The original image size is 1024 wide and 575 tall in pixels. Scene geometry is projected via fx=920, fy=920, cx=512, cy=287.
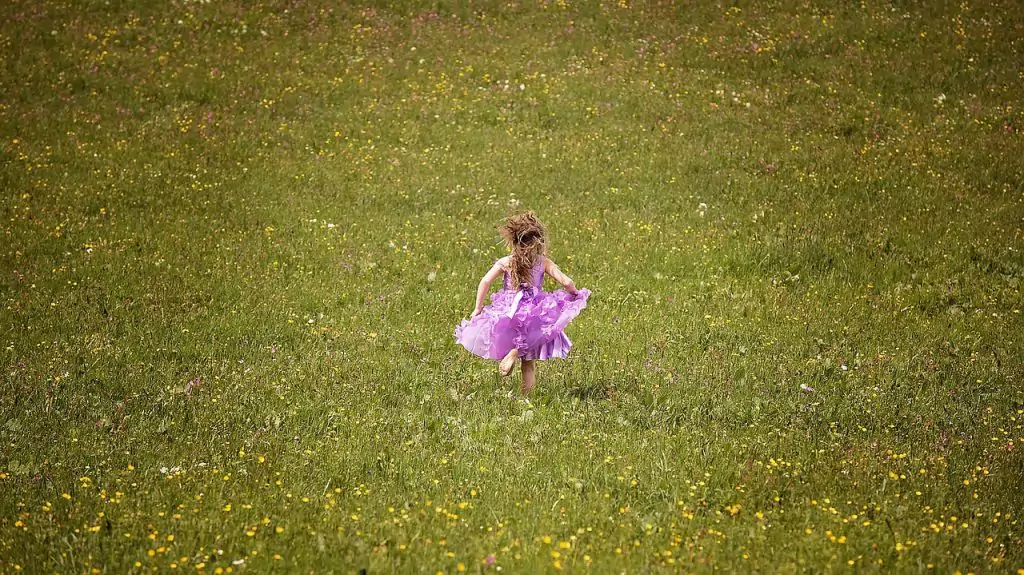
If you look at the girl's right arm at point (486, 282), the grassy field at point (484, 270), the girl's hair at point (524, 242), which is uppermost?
the girl's hair at point (524, 242)

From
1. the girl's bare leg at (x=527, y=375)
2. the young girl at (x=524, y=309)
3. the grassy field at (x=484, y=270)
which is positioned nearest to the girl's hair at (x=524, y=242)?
the young girl at (x=524, y=309)

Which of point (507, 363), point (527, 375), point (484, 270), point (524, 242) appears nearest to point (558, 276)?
point (524, 242)

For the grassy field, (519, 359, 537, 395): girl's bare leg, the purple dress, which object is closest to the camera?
the grassy field

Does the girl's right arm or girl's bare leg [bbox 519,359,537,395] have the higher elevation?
the girl's right arm

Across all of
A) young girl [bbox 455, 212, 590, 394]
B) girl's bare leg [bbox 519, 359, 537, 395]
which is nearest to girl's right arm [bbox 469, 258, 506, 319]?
young girl [bbox 455, 212, 590, 394]

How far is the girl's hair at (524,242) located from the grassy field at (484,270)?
1320 millimetres

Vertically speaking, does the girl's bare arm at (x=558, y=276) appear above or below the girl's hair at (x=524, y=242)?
below

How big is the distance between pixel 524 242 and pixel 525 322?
814 mm

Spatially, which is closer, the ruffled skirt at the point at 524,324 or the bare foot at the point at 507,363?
the bare foot at the point at 507,363

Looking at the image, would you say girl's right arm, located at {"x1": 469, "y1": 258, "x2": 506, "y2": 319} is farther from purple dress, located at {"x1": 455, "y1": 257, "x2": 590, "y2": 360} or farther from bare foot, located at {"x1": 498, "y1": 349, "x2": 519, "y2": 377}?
bare foot, located at {"x1": 498, "y1": 349, "x2": 519, "y2": 377}

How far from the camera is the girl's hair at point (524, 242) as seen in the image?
30.1 feet

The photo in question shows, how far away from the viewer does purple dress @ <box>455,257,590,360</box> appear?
9.36 m

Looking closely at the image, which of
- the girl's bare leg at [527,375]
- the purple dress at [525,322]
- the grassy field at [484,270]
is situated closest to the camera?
the grassy field at [484,270]

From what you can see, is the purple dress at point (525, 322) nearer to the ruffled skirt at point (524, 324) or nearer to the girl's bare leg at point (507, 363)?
the ruffled skirt at point (524, 324)
